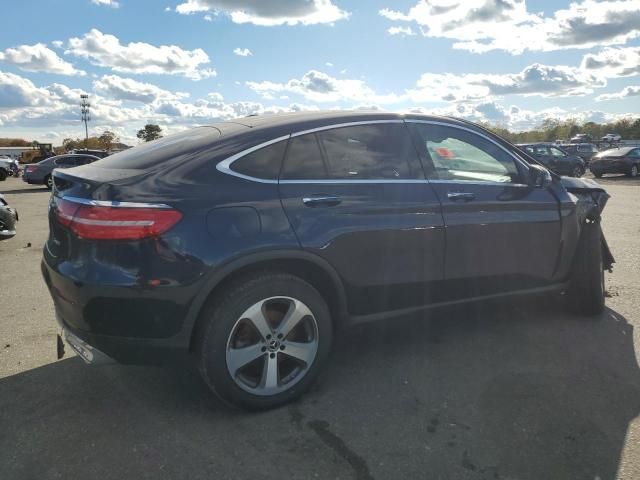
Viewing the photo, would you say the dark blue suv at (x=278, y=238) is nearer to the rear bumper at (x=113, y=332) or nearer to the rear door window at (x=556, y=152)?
the rear bumper at (x=113, y=332)

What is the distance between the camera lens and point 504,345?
13.0 ft

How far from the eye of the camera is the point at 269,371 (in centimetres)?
300

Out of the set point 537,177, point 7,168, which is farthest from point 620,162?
point 7,168

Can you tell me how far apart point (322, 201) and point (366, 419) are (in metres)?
1.25

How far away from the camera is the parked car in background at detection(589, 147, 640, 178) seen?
2539cm

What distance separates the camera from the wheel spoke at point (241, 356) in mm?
2854

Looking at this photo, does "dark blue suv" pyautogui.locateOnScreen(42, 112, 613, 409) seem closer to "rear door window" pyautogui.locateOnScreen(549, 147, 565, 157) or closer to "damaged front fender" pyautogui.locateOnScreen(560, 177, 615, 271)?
"damaged front fender" pyautogui.locateOnScreen(560, 177, 615, 271)

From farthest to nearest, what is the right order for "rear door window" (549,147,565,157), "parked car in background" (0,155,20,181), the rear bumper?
"parked car in background" (0,155,20,181) < "rear door window" (549,147,565,157) < the rear bumper

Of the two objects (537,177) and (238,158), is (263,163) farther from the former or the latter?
(537,177)

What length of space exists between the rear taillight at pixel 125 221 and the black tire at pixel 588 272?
3.33m

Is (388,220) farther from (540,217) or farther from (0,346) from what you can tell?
(0,346)

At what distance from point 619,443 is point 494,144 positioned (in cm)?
216

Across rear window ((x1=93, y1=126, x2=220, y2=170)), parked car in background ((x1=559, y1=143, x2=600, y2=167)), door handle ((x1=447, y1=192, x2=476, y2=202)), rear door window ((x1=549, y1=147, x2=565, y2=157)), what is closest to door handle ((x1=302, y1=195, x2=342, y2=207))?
rear window ((x1=93, y1=126, x2=220, y2=170))

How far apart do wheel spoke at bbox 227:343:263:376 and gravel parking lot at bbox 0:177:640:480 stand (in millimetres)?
331
